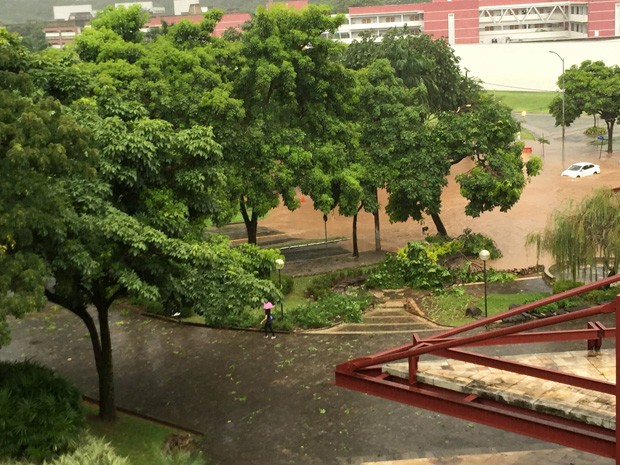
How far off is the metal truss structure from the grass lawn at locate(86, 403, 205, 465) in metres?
6.84

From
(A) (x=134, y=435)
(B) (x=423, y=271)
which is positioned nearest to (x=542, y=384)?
(A) (x=134, y=435)

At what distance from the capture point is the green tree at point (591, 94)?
59.7m

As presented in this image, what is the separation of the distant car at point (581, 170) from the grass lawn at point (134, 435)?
127 feet

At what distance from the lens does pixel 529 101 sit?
88.2 meters

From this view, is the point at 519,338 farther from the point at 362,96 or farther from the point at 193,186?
the point at 362,96

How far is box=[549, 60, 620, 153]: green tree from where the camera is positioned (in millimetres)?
59719

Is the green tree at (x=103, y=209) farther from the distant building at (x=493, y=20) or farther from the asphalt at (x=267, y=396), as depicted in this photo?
the distant building at (x=493, y=20)

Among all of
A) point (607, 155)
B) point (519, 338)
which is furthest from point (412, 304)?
point (607, 155)

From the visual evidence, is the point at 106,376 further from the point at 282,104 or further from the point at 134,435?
A: the point at 282,104

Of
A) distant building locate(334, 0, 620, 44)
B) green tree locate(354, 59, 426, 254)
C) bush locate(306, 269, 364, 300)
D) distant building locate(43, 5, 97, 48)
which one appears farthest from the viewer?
distant building locate(43, 5, 97, 48)

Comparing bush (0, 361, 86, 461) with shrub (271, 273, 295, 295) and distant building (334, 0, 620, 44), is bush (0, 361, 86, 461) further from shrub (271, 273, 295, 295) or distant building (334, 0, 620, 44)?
distant building (334, 0, 620, 44)

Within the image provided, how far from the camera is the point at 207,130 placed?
2088 centimetres

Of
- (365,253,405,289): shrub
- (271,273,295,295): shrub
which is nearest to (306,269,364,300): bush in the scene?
(271,273,295,295): shrub

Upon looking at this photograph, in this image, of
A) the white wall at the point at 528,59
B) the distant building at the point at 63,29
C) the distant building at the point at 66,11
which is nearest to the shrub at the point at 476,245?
the white wall at the point at 528,59
